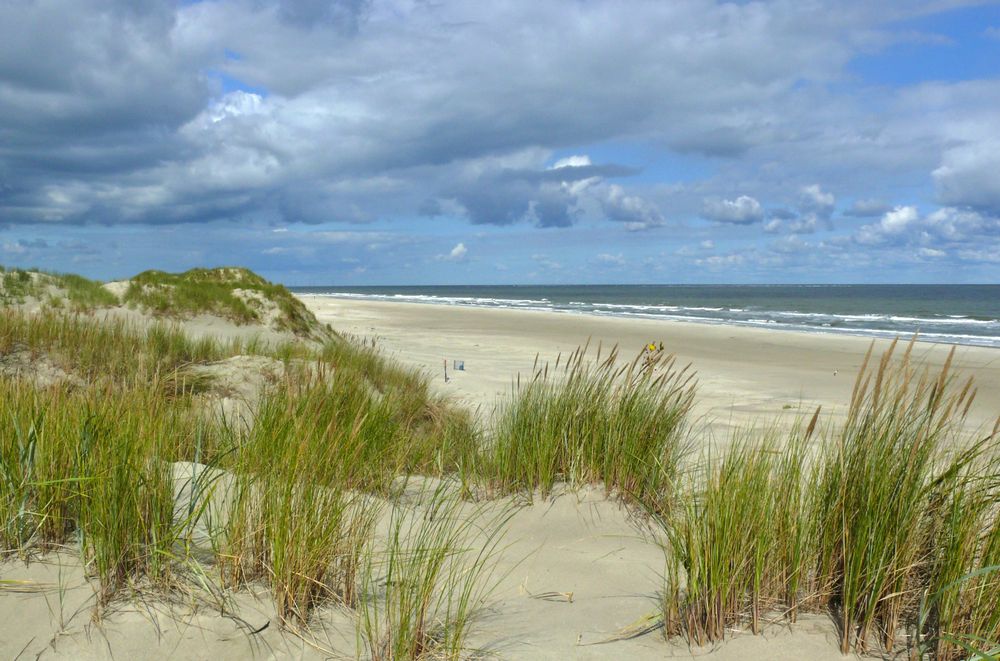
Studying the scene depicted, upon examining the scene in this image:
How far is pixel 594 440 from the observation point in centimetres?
470

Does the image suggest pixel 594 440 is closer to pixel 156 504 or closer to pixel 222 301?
pixel 156 504

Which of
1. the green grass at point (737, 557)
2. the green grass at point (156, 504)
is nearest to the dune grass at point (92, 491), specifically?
the green grass at point (156, 504)

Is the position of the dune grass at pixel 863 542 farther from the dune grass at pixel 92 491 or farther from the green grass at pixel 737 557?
the dune grass at pixel 92 491

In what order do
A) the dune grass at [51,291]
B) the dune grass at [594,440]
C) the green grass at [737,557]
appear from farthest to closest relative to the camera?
the dune grass at [51,291], the dune grass at [594,440], the green grass at [737,557]

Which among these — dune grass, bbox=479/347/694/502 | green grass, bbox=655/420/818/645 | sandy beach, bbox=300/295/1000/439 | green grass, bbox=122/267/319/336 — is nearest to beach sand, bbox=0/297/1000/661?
green grass, bbox=655/420/818/645

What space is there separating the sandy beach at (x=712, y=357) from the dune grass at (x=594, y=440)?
0.91 metres

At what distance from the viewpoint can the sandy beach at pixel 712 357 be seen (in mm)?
11383

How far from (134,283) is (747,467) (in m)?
15.2

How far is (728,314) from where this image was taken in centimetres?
4328

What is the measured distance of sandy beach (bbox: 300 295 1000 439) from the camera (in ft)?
37.3

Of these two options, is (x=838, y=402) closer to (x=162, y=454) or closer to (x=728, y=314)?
(x=162, y=454)

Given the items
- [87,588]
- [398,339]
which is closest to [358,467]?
[87,588]

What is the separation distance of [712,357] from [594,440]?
16.3 meters

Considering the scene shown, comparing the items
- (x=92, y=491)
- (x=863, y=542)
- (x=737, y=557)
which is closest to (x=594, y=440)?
(x=737, y=557)
